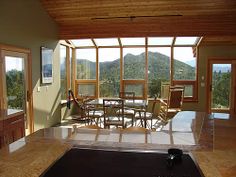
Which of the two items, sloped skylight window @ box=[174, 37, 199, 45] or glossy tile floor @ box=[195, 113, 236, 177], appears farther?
sloped skylight window @ box=[174, 37, 199, 45]

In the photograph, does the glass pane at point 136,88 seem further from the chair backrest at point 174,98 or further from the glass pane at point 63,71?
the glass pane at point 63,71

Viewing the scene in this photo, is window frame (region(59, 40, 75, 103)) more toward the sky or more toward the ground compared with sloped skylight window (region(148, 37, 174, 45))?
more toward the ground

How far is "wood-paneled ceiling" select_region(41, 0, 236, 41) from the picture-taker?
18.0ft

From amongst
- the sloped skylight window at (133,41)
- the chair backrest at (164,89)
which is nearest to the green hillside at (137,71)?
the chair backrest at (164,89)

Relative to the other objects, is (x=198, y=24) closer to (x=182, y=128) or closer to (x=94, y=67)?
(x=94, y=67)

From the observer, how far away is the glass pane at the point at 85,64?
8328 millimetres

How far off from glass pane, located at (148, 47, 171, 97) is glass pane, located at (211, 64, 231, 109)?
1.50 m

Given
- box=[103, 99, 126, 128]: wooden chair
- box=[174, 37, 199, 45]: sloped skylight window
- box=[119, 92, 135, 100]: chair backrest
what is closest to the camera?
box=[103, 99, 126, 128]: wooden chair

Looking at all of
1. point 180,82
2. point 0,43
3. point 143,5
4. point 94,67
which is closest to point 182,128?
point 0,43

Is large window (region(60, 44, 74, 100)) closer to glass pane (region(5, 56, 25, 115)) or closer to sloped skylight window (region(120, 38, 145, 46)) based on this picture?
sloped skylight window (region(120, 38, 145, 46))

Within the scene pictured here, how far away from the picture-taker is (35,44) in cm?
549

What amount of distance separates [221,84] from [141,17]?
360 cm

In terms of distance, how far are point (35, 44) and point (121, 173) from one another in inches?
193

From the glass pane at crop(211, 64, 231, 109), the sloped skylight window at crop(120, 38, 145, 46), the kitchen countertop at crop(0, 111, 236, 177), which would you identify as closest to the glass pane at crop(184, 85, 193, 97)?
the glass pane at crop(211, 64, 231, 109)
